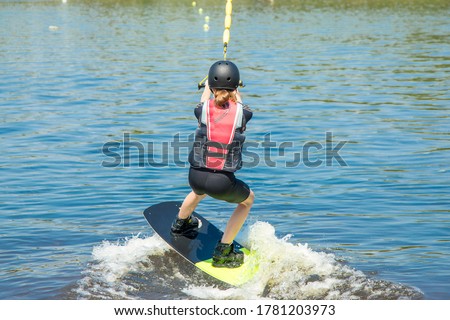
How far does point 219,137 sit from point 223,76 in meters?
0.71

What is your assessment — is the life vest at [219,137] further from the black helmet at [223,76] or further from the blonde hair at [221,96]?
the black helmet at [223,76]

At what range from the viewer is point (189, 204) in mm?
10047

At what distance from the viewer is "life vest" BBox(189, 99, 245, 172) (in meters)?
9.17

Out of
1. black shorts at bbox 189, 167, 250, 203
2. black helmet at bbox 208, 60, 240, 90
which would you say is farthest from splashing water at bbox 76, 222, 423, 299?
black helmet at bbox 208, 60, 240, 90

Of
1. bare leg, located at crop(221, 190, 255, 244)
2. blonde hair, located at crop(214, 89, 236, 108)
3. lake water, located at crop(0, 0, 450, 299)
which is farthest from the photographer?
lake water, located at crop(0, 0, 450, 299)

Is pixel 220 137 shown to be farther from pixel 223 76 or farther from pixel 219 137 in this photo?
pixel 223 76

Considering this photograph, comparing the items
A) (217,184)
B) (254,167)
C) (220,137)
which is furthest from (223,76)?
(254,167)

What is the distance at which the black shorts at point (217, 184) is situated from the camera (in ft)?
30.4

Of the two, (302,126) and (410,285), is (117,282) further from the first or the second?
(302,126)

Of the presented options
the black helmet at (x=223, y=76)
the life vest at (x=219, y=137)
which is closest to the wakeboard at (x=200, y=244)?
the life vest at (x=219, y=137)

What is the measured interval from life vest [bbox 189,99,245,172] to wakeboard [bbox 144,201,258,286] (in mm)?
1286

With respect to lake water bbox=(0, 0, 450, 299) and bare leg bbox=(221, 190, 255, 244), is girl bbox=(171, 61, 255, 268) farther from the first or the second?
lake water bbox=(0, 0, 450, 299)
